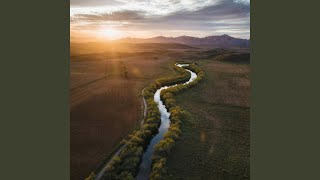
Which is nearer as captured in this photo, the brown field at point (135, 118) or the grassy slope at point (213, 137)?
the grassy slope at point (213, 137)

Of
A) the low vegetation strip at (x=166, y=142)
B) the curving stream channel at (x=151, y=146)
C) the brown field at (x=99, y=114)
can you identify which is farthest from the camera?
the brown field at (x=99, y=114)

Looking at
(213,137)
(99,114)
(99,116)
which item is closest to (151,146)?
(213,137)

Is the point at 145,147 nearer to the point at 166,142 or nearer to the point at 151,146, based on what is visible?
the point at 151,146

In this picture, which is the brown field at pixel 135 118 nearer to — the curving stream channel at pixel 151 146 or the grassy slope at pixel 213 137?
the grassy slope at pixel 213 137

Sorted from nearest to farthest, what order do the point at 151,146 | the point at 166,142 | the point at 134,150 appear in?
the point at 134,150
the point at 166,142
the point at 151,146

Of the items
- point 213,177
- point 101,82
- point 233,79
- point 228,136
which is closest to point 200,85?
point 233,79

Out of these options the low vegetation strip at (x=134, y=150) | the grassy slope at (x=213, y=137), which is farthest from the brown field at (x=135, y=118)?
the low vegetation strip at (x=134, y=150)

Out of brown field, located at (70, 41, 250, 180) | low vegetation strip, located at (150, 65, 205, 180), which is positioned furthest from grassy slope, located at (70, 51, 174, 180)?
low vegetation strip, located at (150, 65, 205, 180)

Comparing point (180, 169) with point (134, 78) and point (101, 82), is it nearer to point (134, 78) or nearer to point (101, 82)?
point (101, 82)
